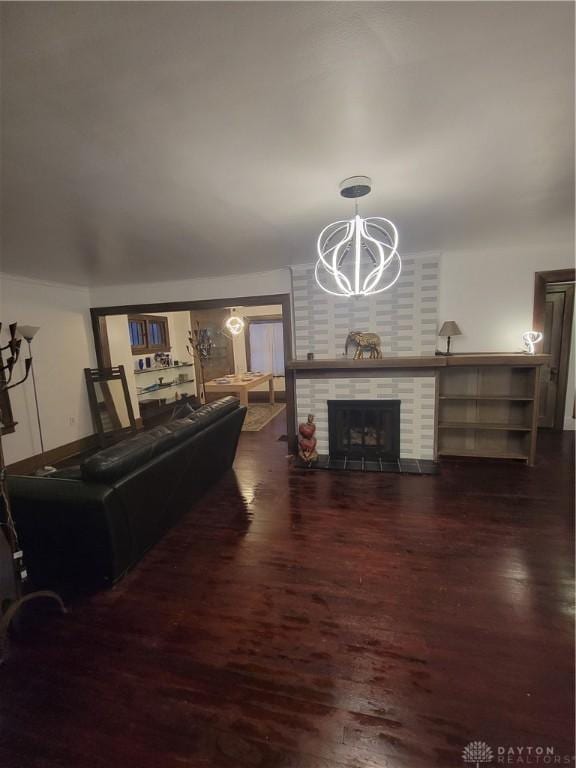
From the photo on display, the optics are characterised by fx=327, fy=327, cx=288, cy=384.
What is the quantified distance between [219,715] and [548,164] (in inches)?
123

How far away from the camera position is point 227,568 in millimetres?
2213

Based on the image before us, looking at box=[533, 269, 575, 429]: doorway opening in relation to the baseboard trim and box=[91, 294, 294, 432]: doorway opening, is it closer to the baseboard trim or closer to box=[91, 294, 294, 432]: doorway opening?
box=[91, 294, 294, 432]: doorway opening

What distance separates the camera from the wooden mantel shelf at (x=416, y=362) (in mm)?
3430

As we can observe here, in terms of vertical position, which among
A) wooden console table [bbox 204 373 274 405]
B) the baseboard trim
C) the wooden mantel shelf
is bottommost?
the baseboard trim

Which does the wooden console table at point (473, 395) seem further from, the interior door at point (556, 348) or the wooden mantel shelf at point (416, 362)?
the interior door at point (556, 348)

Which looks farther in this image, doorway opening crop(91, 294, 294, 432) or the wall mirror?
doorway opening crop(91, 294, 294, 432)

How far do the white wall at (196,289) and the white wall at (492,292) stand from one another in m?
2.01

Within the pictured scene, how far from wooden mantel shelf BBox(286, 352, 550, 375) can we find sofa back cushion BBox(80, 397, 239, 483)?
1428 mm

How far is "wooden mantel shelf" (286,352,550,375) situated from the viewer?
3430mm

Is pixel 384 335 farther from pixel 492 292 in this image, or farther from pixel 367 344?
pixel 492 292

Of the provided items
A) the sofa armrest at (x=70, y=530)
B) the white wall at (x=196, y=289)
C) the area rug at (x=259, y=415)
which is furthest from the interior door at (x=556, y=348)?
the sofa armrest at (x=70, y=530)

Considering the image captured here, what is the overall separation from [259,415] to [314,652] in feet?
16.3

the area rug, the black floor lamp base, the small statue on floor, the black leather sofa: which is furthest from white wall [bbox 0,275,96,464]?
the small statue on floor

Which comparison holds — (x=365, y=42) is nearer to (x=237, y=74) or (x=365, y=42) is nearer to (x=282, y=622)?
(x=237, y=74)
